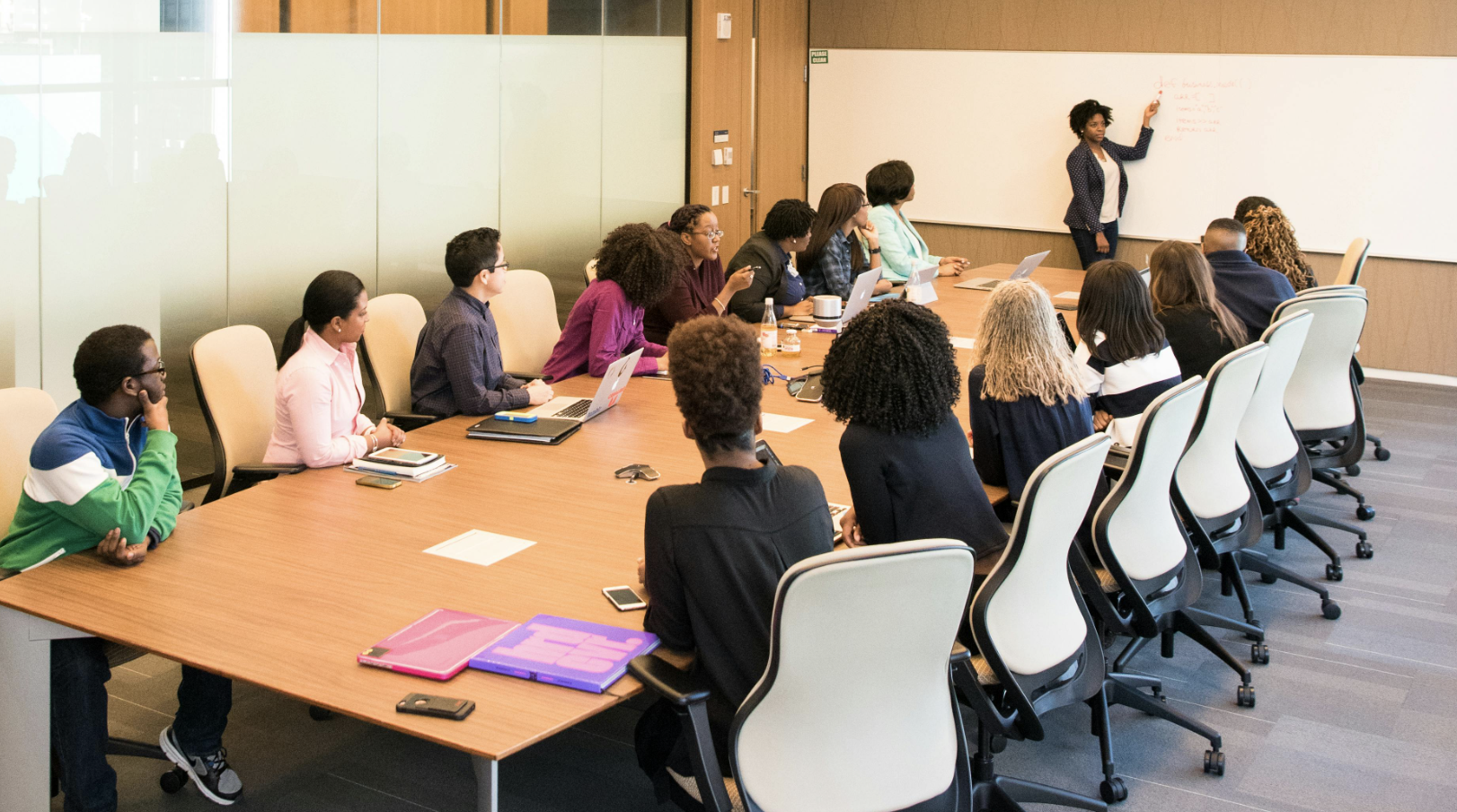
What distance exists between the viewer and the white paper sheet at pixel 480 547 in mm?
2760

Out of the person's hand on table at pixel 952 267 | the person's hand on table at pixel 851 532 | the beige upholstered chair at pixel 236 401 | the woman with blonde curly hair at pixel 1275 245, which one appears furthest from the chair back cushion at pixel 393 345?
the woman with blonde curly hair at pixel 1275 245

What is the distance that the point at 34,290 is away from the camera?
4.38m

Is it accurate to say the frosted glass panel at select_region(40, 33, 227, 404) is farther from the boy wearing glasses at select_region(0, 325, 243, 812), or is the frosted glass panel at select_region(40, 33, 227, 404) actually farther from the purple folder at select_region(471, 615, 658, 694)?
the purple folder at select_region(471, 615, 658, 694)

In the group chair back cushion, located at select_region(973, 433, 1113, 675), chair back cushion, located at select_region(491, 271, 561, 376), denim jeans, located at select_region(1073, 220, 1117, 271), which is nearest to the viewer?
chair back cushion, located at select_region(973, 433, 1113, 675)

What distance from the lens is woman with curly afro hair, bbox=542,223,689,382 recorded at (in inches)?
178

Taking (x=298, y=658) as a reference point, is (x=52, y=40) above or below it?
above

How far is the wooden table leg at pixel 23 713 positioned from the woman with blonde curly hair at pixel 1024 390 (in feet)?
7.28

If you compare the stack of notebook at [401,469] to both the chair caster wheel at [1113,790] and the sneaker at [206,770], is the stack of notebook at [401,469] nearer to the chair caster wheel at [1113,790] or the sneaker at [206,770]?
the sneaker at [206,770]

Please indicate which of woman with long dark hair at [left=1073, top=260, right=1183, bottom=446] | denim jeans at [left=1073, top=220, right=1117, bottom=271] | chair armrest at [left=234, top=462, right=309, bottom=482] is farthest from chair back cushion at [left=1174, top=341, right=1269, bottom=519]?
denim jeans at [left=1073, top=220, right=1117, bottom=271]

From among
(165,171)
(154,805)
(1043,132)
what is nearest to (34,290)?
(165,171)

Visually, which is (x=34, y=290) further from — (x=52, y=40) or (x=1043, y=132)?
(x=1043, y=132)

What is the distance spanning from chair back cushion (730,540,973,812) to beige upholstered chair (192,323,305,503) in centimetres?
197

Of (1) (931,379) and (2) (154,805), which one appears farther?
(2) (154,805)

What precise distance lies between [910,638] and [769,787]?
13.6 inches
